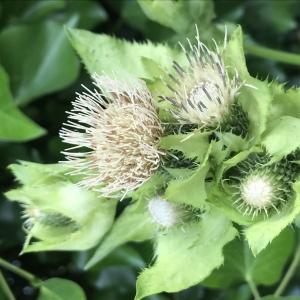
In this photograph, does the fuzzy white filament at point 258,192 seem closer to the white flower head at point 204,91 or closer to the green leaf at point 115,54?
the white flower head at point 204,91

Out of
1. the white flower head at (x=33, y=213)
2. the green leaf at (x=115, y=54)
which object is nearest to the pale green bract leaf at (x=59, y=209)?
the white flower head at (x=33, y=213)

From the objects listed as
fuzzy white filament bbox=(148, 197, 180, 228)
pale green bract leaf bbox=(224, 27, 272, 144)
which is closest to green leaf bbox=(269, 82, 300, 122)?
pale green bract leaf bbox=(224, 27, 272, 144)

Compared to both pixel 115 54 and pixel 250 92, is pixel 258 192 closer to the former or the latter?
pixel 250 92

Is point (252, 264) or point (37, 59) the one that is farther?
point (37, 59)

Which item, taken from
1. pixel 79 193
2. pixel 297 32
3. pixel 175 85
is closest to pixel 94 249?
pixel 79 193

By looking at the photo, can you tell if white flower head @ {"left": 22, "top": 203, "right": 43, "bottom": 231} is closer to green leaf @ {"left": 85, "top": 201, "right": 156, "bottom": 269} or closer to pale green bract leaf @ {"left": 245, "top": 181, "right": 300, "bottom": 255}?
green leaf @ {"left": 85, "top": 201, "right": 156, "bottom": 269}

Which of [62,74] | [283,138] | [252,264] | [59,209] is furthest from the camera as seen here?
[62,74]

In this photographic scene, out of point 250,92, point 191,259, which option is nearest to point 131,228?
point 191,259
